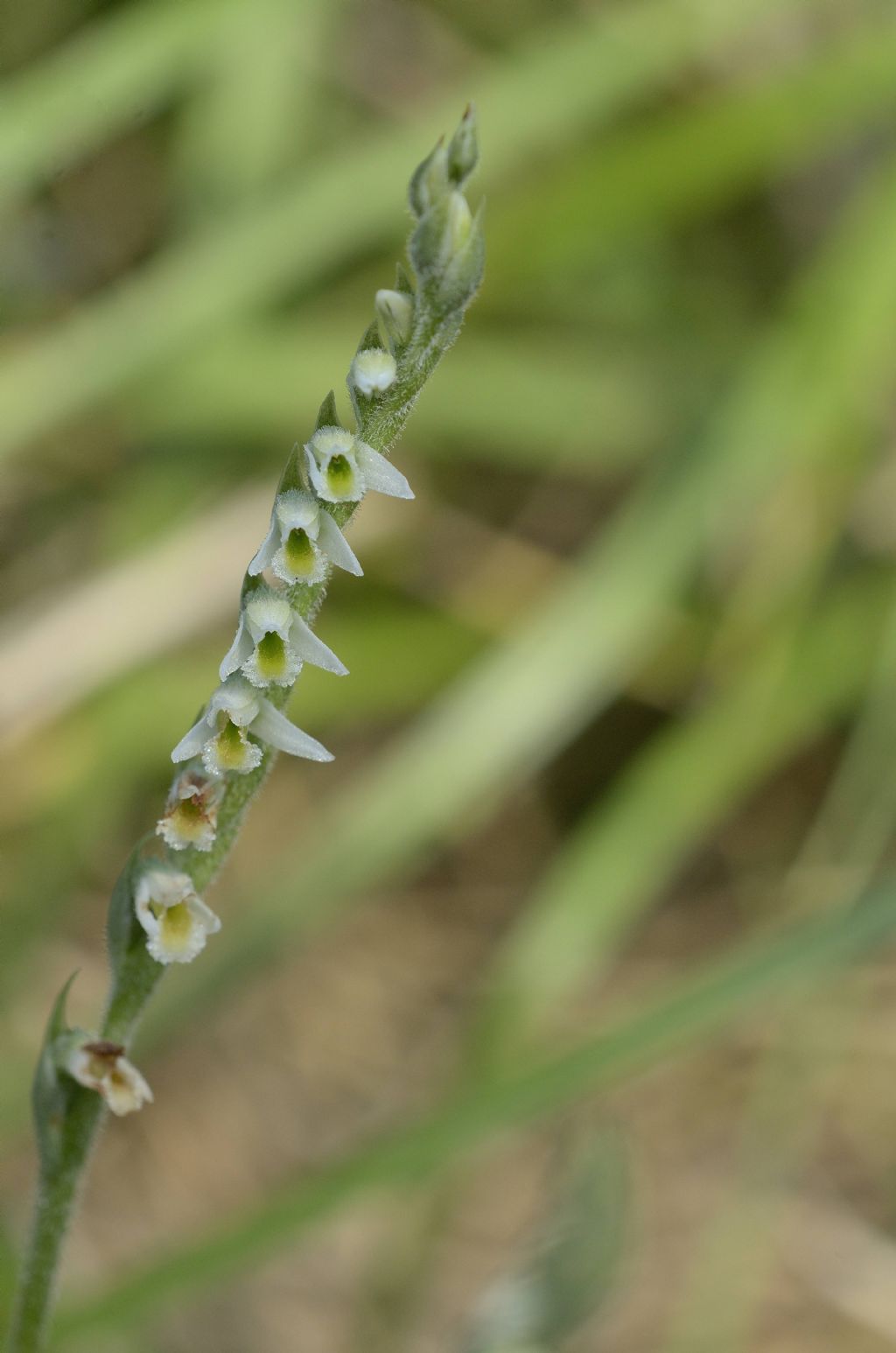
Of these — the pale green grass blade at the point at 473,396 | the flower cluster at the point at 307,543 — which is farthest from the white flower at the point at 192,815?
the pale green grass blade at the point at 473,396

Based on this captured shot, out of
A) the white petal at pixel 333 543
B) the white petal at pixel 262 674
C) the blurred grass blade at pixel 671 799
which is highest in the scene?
the blurred grass blade at pixel 671 799

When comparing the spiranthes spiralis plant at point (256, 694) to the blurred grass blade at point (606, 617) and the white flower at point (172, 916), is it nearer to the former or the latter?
the white flower at point (172, 916)

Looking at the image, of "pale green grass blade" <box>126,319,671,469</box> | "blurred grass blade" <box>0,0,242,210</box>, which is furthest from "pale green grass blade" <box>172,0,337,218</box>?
"pale green grass blade" <box>126,319,671,469</box>

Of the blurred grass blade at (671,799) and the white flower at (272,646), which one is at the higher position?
the blurred grass blade at (671,799)

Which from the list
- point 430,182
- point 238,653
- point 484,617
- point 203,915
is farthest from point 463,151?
point 484,617

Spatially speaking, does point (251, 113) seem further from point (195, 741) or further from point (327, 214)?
point (195, 741)

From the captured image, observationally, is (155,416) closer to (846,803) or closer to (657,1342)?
(846,803)

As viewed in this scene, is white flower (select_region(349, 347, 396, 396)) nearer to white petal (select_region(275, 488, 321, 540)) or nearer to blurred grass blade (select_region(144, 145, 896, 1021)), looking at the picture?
white petal (select_region(275, 488, 321, 540))
